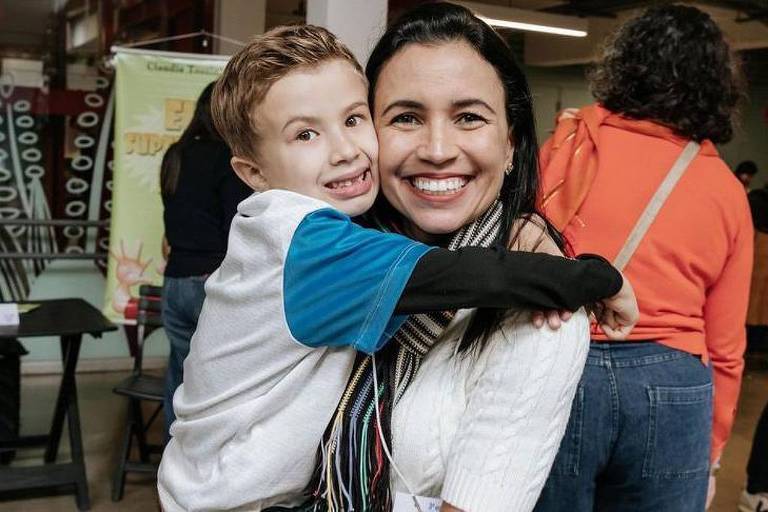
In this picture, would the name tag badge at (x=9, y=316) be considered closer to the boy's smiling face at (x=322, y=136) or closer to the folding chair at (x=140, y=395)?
the folding chair at (x=140, y=395)

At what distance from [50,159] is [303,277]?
4.94 m

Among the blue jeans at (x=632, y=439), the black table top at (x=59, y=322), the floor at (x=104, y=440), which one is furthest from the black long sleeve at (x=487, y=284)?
the floor at (x=104, y=440)

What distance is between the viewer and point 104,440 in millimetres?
4230

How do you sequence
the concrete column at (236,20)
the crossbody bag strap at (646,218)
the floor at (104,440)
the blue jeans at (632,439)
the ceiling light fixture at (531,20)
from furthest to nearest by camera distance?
the ceiling light fixture at (531,20)
the concrete column at (236,20)
the floor at (104,440)
the crossbody bag strap at (646,218)
the blue jeans at (632,439)

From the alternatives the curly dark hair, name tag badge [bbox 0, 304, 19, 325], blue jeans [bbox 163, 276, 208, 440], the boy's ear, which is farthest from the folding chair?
A: the boy's ear

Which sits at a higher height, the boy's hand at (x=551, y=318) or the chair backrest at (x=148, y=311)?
the boy's hand at (x=551, y=318)

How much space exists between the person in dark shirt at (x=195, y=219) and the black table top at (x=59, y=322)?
0.43 meters

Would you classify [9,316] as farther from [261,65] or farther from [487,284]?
[487,284]

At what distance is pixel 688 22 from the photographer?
5.92 ft

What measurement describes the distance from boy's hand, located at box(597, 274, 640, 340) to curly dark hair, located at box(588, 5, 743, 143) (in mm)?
915

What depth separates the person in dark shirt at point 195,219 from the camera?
10.2 ft

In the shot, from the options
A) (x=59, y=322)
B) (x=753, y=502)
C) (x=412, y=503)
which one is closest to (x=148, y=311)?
(x=59, y=322)

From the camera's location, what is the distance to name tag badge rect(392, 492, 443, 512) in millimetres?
883

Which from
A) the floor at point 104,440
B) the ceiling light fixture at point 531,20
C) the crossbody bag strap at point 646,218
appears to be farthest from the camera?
the ceiling light fixture at point 531,20
